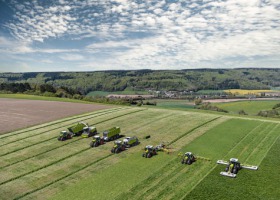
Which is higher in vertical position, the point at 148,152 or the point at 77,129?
the point at 77,129

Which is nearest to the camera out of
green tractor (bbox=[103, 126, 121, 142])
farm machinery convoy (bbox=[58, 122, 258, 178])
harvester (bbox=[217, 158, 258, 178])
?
harvester (bbox=[217, 158, 258, 178])

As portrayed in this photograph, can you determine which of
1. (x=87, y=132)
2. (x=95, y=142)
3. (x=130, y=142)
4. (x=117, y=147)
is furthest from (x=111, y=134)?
(x=117, y=147)

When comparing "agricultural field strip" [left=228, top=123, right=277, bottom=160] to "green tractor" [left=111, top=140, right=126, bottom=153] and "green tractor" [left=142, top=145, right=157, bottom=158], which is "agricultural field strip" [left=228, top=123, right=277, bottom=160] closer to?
"green tractor" [left=142, top=145, right=157, bottom=158]

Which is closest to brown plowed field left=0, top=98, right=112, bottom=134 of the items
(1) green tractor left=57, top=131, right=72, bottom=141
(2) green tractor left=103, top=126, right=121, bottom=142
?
(1) green tractor left=57, top=131, right=72, bottom=141

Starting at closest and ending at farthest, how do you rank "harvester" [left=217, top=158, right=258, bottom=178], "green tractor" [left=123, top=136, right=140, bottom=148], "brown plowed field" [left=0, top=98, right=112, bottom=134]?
"harvester" [left=217, top=158, right=258, bottom=178]
"green tractor" [left=123, top=136, right=140, bottom=148]
"brown plowed field" [left=0, top=98, right=112, bottom=134]

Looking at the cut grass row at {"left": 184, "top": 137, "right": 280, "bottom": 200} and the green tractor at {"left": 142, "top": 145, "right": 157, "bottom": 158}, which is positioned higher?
the green tractor at {"left": 142, "top": 145, "right": 157, "bottom": 158}

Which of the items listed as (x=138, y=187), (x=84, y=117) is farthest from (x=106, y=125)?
(x=138, y=187)

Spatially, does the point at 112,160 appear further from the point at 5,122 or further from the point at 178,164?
the point at 5,122

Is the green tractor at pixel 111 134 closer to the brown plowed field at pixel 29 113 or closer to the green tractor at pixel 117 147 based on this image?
the green tractor at pixel 117 147

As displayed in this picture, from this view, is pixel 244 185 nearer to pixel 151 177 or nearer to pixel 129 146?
pixel 151 177
